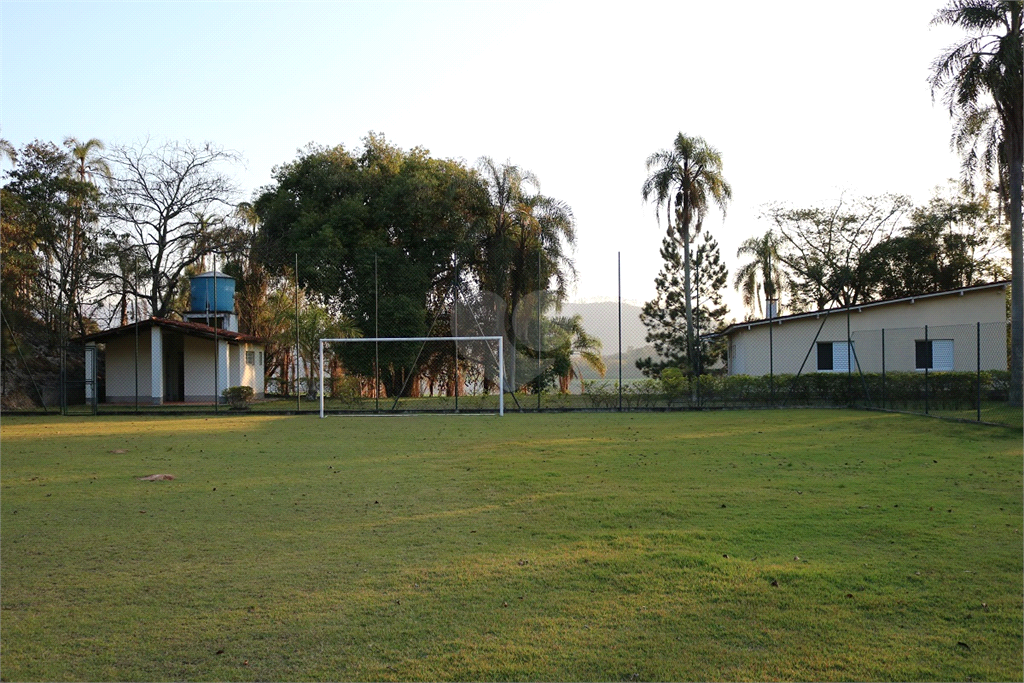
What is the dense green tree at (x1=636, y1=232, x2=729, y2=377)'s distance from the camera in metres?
32.9

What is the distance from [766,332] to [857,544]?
936 inches

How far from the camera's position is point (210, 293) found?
95.7 ft

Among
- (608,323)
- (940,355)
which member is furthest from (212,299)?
(940,355)

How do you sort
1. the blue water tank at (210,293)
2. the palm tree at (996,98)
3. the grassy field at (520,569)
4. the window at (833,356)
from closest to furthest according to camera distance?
the grassy field at (520,569) → the palm tree at (996,98) → the window at (833,356) → the blue water tank at (210,293)

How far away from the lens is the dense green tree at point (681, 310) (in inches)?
1296

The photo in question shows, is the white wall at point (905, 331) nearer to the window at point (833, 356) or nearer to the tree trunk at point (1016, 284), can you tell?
the window at point (833, 356)

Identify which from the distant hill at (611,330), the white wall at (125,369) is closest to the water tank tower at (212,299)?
the white wall at (125,369)

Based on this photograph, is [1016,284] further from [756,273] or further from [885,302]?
[756,273]

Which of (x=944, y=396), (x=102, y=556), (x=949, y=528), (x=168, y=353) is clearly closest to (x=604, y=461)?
(x=949, y=528)

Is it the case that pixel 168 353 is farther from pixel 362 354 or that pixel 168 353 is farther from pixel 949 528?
pixel 949 528

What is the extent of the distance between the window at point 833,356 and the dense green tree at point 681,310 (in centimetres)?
613

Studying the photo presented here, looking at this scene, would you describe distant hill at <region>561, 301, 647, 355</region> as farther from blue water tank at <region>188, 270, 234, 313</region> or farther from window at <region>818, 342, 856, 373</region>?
blue water tank at <region>188, 270, 234, 313</region>

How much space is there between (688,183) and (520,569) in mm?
26574

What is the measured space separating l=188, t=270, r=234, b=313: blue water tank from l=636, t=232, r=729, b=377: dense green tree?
1655 centimetres
